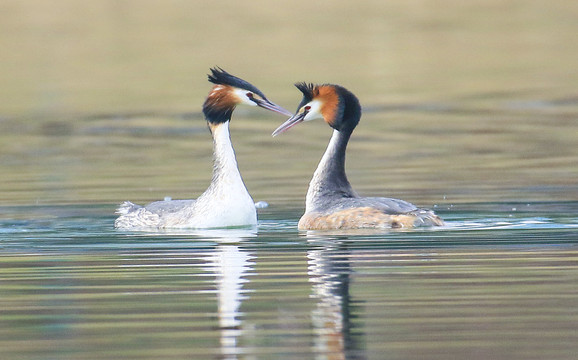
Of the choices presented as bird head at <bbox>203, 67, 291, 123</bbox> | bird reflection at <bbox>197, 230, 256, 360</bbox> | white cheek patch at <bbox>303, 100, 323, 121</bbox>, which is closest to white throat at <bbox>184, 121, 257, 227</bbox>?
bird reflection at <bbox>197, 230, 256, 360</bbox>

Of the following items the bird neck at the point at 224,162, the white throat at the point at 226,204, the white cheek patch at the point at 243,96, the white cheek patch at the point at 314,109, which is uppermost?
the white cheek patch at the point at 243,96

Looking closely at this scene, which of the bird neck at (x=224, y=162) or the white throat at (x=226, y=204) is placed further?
the bird neck at (x=224, y=162)

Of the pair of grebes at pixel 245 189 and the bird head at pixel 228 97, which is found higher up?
the bird head at pixel 228 97

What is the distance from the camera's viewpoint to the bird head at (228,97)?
572 inches

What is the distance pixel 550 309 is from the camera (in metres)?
9.23

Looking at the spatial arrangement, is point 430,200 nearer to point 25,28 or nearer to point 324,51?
point 324,51

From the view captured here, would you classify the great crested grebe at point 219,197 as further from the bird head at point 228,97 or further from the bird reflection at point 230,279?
the bird reflection at point 230,279

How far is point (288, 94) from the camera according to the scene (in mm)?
29688

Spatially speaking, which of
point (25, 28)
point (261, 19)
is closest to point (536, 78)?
point (261, 19)

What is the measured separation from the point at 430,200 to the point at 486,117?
Result: 9.85m

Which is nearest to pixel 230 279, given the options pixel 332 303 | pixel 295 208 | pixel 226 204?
pixel 332 303

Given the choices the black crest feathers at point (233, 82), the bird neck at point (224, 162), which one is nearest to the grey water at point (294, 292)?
the bird neck at point (224, 162)

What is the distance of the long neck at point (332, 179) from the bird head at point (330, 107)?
0.12 m

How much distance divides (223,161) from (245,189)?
0.46m
